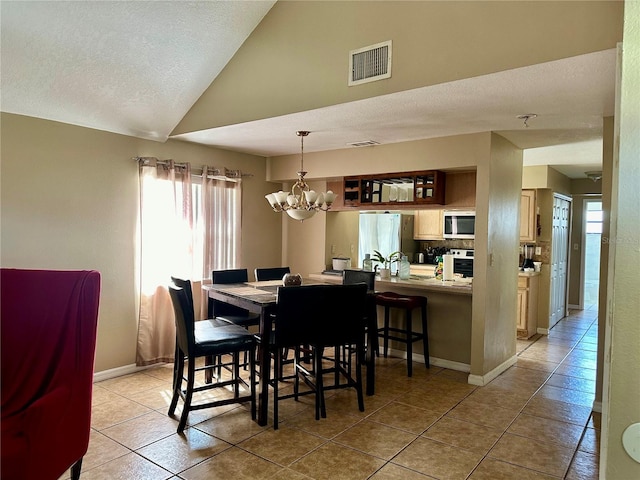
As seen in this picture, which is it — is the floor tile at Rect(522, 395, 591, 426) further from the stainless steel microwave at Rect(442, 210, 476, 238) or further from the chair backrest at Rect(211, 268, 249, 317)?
the stainless steel microwave at Rect(442, 210, 476, 238)

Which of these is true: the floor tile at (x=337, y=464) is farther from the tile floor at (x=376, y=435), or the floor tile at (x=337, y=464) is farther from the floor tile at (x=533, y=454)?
the floor tile at (x=533, y=454)

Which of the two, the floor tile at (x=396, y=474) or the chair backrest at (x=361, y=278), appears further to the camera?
the chair backrest at (x=361, y=278)

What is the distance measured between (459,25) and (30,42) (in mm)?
A: 2816

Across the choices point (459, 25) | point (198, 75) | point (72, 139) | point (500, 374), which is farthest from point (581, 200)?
point (72, 139)

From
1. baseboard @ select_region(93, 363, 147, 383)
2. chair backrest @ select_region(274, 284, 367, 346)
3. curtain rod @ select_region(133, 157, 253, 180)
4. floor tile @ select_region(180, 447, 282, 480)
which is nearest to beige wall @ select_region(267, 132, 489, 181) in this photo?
curtain rod @ select_region(133, 157, 253, 180)

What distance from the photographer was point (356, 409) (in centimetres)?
351

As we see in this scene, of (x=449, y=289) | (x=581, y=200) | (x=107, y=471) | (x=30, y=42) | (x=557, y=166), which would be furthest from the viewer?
(x=581, y=200)

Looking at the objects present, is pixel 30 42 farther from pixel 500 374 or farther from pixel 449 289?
pixel 500 374

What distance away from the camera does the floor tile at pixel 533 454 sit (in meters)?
2.69

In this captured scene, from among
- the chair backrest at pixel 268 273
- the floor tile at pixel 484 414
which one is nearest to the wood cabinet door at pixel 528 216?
the floor tile at pixel 484 414

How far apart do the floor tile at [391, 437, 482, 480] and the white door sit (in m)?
4.43

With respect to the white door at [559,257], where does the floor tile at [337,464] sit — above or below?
below

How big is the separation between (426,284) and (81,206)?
3421mm

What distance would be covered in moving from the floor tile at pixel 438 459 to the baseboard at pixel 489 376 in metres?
1.33
